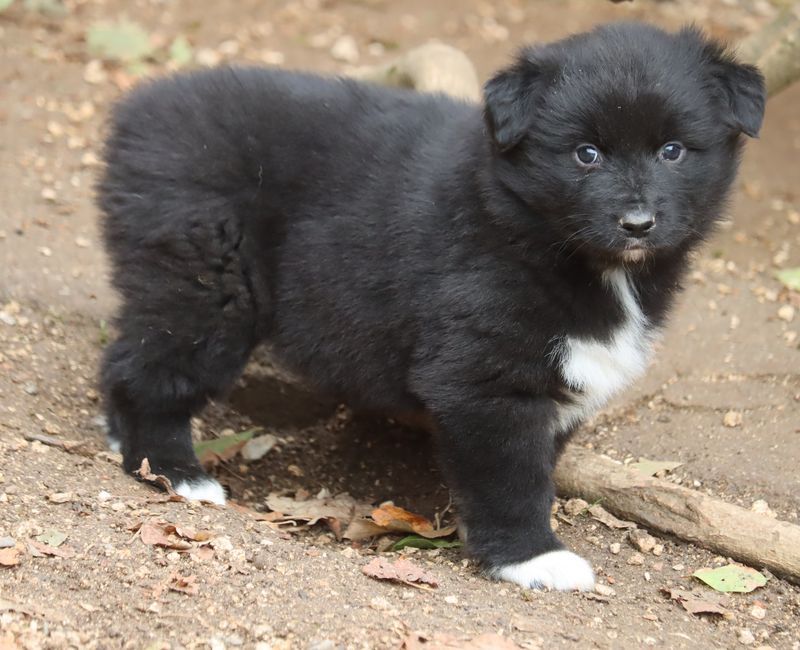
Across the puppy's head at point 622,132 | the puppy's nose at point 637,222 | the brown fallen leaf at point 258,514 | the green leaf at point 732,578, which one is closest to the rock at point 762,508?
the green leaf at point 732,578

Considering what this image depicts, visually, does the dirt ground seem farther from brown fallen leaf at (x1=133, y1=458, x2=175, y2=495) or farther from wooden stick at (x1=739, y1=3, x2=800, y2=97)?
wooden stick at (x1=739, y1=3, x2=800, y2=97)

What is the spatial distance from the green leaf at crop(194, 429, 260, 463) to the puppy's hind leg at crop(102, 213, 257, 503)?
0.41 meters

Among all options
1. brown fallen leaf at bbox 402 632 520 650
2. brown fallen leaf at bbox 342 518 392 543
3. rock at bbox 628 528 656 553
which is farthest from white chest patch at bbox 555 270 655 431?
brown fallen leaf at bbox 402 632 520 650

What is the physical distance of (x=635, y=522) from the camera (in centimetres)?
416

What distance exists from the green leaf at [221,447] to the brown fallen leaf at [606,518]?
171cm

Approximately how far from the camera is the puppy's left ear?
11.8ft

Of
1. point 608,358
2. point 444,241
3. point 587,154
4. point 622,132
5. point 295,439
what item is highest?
point 622,132

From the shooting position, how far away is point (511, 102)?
3.56 meters

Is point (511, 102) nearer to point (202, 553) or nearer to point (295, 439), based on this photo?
point (202, 553)

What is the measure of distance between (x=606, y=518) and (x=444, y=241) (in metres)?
1.31

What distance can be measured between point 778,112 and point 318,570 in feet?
19.3

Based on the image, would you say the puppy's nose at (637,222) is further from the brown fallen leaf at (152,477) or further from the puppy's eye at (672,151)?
the brown fallen leaf at (152,477)

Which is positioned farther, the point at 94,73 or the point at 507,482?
the point at 94,73

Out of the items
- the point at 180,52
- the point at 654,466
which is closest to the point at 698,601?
the point at 654,466
